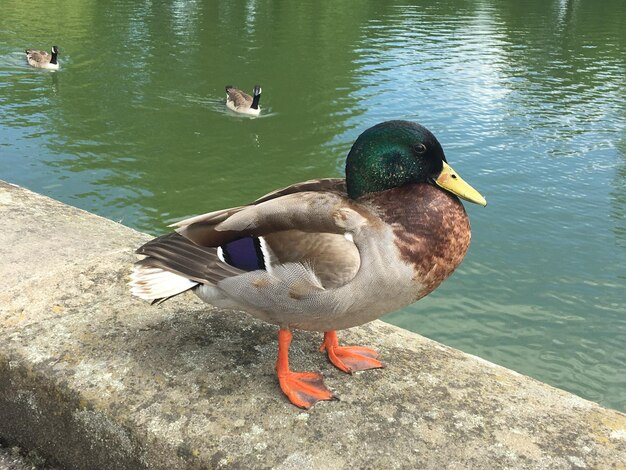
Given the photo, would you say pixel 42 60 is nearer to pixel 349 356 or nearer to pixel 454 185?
pixel 349 356

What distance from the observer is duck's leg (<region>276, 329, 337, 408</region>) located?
2490mm

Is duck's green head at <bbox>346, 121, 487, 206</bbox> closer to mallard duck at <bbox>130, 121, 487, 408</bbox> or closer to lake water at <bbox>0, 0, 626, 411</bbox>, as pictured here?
mallard duck at <bbox>130, 121, 487, 408</bbox>

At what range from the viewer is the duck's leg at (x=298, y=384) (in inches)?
98.0

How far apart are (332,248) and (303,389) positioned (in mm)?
584

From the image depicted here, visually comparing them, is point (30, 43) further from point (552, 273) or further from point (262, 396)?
point (262, 396)

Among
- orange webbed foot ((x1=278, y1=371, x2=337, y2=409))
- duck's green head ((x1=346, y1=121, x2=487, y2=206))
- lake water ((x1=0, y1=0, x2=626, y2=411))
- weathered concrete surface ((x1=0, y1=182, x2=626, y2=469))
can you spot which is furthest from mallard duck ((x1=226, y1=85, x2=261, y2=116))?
orange webbed foot ((x1=278, y1=371, x2=337, y2=409))

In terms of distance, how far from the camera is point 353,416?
8.07ft

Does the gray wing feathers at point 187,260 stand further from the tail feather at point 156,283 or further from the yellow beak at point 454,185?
the yellow beak at point 454,185

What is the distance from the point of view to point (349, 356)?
2.81m

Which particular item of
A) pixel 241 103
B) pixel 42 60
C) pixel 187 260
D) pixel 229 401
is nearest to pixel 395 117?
pixel 241 103

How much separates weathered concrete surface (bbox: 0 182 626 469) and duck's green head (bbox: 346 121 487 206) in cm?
82

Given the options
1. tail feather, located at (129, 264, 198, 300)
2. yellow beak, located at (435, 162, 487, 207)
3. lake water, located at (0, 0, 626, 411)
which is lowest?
lake water, located at (0, 0, 626, 411)

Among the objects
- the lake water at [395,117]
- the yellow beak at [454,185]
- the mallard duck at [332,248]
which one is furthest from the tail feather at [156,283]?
the lake water at [395,117]

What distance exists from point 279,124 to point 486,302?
865cm
